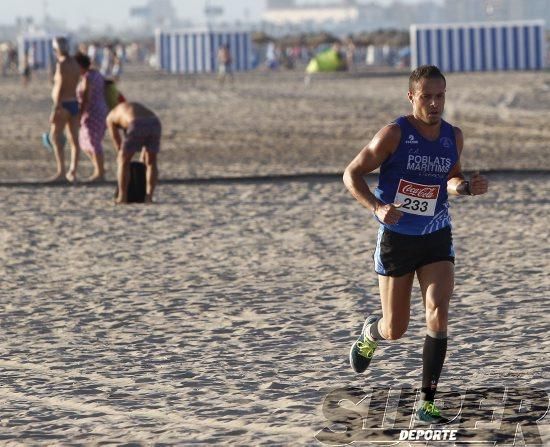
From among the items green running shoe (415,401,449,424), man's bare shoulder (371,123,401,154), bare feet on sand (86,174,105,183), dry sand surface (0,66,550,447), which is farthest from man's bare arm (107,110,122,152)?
green running shoe (415,401,449,424)

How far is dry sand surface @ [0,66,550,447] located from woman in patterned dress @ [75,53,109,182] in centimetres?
45

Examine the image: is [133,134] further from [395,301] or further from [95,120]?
[395,301]

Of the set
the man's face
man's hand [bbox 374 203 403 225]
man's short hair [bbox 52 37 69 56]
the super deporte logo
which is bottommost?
the super deporte logo

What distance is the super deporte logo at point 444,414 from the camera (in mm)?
5180

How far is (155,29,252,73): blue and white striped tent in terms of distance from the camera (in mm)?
54094

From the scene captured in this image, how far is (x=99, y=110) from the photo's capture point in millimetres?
13836

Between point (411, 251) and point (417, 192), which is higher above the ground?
point (417, 192)

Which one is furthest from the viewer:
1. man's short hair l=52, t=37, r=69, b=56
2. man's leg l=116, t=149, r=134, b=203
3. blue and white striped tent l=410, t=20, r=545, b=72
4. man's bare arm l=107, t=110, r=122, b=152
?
blue and white striped tent l=410, t=20, r=545, b=72

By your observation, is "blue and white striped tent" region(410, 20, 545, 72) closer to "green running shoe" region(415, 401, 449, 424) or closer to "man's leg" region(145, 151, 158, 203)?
"man's leg" region(145, 151, 158, 203)

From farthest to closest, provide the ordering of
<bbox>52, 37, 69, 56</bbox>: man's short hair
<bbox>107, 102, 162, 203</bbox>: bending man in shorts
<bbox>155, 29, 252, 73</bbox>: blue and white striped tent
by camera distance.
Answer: <bbox>155, 29, 252, 73</bbox>: blue and white striped tent < <bbox>52, 37, 69, 56</bbox>: man's short hair < <bbox>107, 102, 162, 203</bbox>: bending man in shorts

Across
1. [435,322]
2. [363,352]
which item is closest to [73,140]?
[363,352]

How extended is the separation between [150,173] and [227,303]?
465 centimetres

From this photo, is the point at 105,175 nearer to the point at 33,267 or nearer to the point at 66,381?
the point at 33,267

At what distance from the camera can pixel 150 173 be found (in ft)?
41.5
